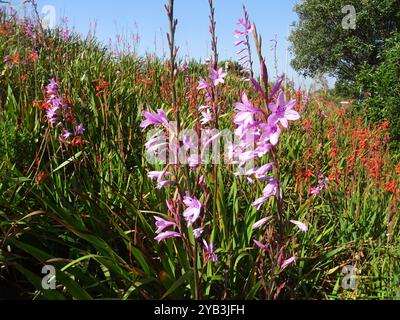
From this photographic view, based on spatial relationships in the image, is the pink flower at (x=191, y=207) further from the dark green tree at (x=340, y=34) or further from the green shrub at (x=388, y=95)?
the dark green tree at (x=340, y=34)

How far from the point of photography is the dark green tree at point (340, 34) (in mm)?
16500

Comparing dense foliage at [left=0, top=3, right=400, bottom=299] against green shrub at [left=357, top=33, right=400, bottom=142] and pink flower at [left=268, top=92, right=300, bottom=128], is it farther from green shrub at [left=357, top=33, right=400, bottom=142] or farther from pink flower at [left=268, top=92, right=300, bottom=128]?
green shrub at [left=357, top=33, right=400, bottom=142]

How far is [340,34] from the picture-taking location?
58.7ft

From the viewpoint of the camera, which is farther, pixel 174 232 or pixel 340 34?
pixel 340 34

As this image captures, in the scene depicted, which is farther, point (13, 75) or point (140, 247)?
point (13, 75)

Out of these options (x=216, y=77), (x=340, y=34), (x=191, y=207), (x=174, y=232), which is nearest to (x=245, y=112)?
(x=191, y=207)

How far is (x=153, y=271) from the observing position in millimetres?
1807

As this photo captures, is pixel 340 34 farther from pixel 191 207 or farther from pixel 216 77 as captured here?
pixel 191 207

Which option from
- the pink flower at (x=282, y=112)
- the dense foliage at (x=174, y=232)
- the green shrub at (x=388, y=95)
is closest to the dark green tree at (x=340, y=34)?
the green shrub at (x=388, y=95)

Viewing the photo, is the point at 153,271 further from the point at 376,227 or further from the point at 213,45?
the point at 376,227

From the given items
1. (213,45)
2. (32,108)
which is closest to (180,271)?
(213,45)
